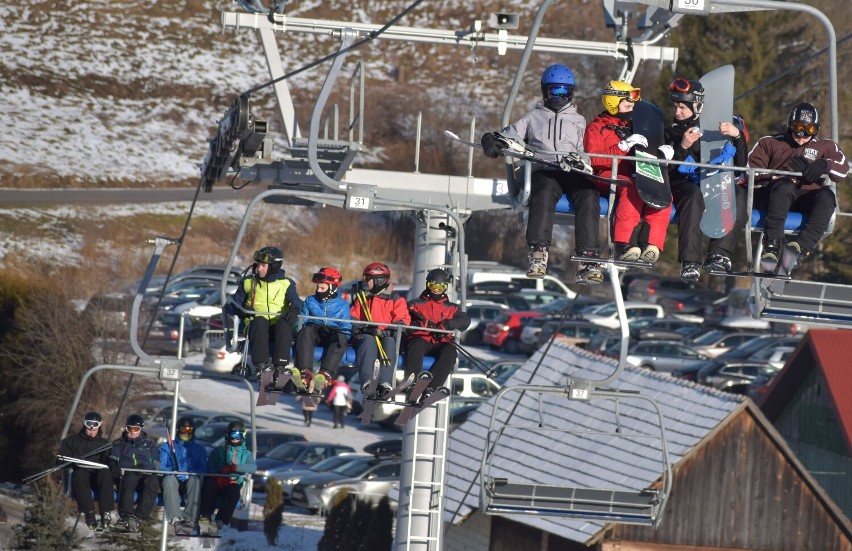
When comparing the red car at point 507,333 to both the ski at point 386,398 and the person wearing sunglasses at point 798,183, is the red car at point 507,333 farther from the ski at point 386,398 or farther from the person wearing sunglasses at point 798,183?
the person wearing sunglasses at point 798,183

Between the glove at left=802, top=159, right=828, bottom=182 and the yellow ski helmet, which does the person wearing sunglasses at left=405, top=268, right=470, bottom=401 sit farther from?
the glove at left=802, top=159, right=828, bottom=182

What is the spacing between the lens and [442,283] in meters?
15.0

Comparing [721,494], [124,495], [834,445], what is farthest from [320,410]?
[124,495]

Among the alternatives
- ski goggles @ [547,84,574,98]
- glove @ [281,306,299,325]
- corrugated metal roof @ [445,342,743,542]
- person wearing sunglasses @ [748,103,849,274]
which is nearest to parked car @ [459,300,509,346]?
corrugated metal roof @ [445,342,743,542]

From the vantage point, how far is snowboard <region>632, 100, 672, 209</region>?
12719 mm

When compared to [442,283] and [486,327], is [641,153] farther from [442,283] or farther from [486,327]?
[486,327]

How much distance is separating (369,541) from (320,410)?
14.9 metres

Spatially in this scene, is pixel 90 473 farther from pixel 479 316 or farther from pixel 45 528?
pixel 479 316

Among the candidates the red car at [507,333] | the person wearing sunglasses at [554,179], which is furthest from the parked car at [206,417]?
the person wearing sunglasses at [554,179]

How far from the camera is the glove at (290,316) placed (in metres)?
14.8

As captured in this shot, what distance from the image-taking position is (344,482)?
3272 centimetres

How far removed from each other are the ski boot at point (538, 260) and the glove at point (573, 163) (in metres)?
0.71

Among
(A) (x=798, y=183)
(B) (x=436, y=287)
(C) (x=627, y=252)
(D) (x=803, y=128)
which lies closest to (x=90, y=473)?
(B) (x=436, y=287)

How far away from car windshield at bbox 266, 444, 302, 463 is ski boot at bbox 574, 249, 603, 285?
22.4m
